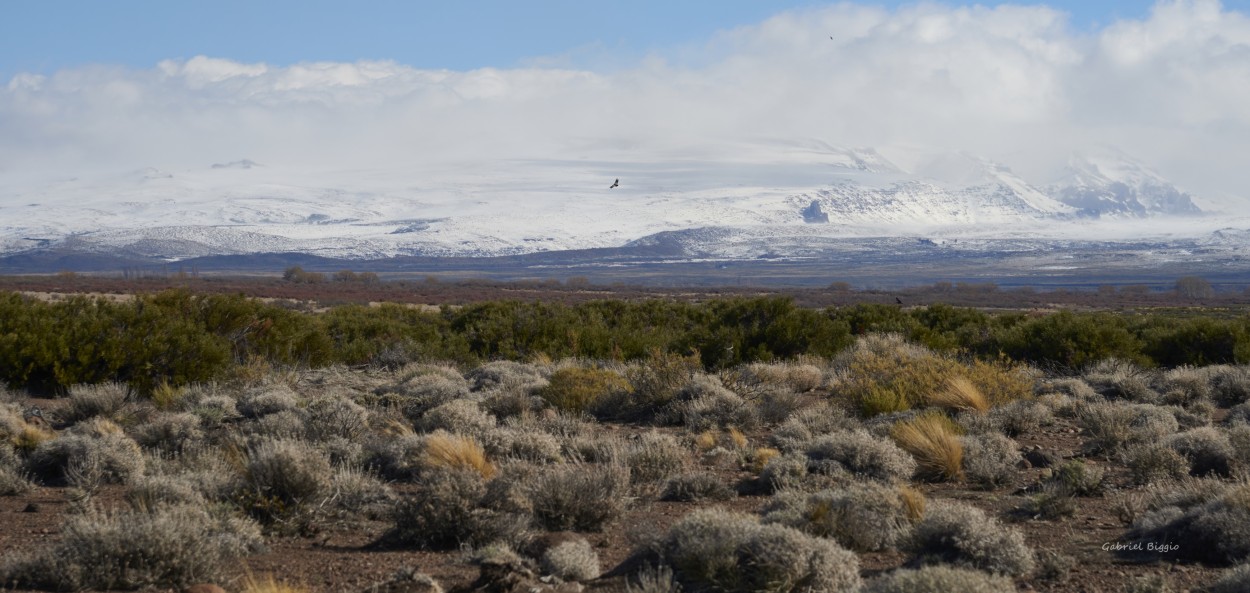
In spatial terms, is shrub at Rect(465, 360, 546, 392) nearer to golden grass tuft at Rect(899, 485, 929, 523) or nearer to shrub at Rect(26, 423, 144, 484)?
shrub at Rect(26, 423, 144, 484)

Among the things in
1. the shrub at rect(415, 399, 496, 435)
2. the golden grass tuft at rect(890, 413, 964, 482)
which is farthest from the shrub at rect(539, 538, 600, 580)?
the shrub at rect(415, 399, 496, 435)

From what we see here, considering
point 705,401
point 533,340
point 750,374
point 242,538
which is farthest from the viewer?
point 533,340

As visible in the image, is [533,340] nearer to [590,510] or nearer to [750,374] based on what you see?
[750,374]

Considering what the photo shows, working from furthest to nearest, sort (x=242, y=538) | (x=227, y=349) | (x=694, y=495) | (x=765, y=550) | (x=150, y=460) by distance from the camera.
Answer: (x=227, y=349) < (x=150, y=460) < (x=694, y=495) < (x=242, y=538) < (x=765, y=550)

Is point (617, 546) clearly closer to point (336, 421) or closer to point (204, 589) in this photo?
point (204, 589)

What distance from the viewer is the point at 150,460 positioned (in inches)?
382

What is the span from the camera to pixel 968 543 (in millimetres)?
6676

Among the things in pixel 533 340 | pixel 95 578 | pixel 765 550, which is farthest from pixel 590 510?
pixel 533 340

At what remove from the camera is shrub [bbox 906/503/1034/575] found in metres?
6.63

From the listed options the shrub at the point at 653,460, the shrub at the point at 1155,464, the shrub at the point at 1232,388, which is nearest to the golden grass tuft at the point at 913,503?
the shrub at the point at 653,460

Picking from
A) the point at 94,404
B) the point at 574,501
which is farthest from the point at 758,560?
the point at 94,404

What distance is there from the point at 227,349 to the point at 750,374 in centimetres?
759

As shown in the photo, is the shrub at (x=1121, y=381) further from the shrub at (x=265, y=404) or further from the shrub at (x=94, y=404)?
the shrub at (x=94, y=404)

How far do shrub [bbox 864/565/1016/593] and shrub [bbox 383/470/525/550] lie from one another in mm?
2522
